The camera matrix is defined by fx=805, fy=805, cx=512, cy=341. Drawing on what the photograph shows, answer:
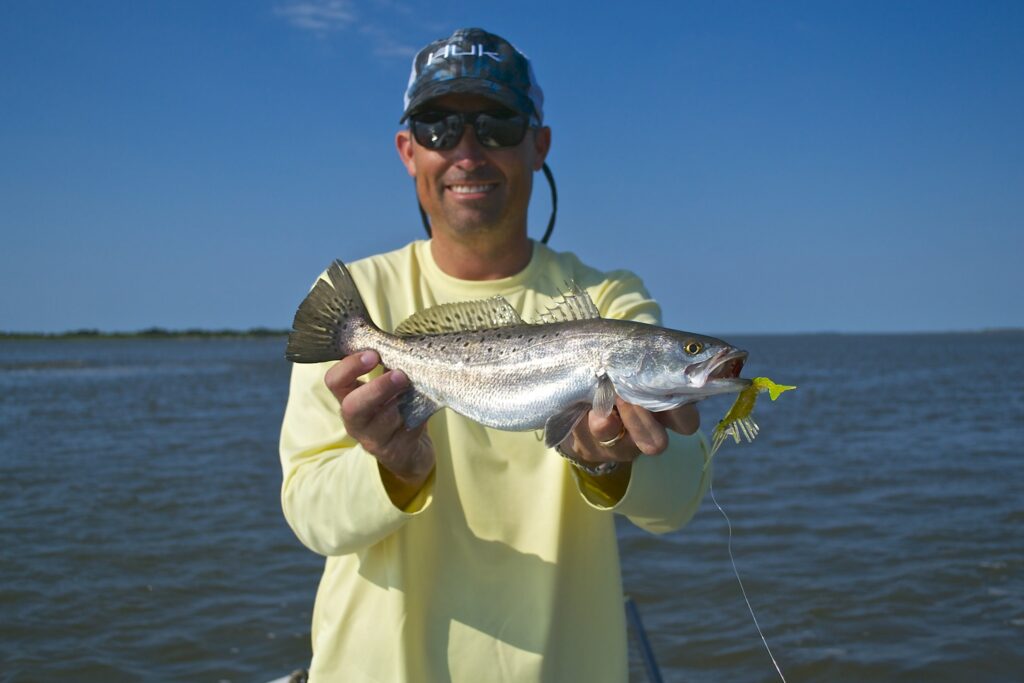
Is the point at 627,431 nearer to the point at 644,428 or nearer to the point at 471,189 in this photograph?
the point at 644,428

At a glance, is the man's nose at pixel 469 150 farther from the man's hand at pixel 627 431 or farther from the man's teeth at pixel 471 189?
the man's hand at pixel 627 431

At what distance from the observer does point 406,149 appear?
14.2ft

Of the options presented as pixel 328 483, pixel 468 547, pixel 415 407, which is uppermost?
pixel 415 407

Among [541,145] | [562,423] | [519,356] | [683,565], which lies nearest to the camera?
[562,423]

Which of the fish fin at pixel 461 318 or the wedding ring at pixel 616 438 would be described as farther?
the fish fin at pixel 461 318

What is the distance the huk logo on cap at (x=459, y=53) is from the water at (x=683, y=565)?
597cm

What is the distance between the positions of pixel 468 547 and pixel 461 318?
105cm

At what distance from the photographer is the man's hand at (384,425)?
3.24m

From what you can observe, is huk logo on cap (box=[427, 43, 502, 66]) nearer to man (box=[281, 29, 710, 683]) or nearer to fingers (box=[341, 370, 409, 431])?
man (box=[281, 29, 710, 683])

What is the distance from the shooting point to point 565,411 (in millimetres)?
3404

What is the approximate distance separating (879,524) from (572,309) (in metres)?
10.3

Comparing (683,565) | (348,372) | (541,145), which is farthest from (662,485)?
(683,565)

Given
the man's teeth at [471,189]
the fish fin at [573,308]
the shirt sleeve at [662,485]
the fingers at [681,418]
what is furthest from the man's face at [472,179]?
the fingers at [681,418]

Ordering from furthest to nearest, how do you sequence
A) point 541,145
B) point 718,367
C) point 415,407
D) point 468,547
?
point 541,145 < point 468,547 < point 415,407 < point 718,367
